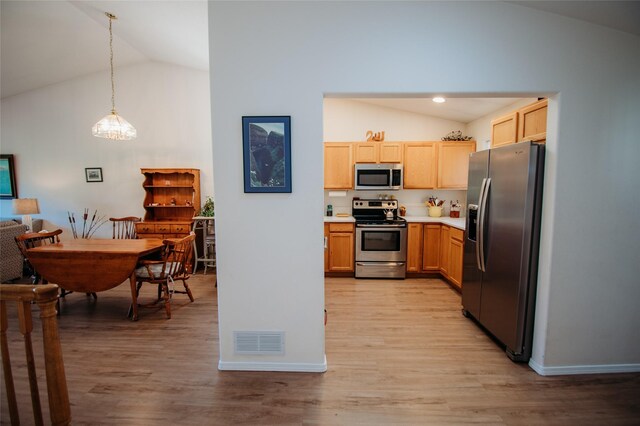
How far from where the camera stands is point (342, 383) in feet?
6.76

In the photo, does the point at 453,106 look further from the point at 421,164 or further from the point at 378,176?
the point at 378,176

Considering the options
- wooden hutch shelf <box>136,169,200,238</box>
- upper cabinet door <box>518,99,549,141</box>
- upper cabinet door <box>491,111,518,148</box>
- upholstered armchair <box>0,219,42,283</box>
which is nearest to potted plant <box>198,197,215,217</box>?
wooden hutch shelf <box>136,169,200,238</box>

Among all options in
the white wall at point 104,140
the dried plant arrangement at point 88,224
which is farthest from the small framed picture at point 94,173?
the dried plant arrangement at point 88,224

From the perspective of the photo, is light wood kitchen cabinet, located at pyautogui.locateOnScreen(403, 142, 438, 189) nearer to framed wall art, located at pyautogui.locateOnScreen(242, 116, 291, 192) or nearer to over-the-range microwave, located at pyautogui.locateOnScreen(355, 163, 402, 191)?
over-the-range microwave, located at pyautogui.locateOnScreen(355, 163, 402, 191)

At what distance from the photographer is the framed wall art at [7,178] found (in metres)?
5.28

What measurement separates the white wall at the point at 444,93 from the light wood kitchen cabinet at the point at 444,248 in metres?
1.91

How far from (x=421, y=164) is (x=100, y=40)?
5155 millimetres

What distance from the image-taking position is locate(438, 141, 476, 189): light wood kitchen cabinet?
4496 millimetres

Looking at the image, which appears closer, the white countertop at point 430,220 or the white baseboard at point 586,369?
the white baseboard at point 586,369

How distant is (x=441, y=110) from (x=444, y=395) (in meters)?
3.88

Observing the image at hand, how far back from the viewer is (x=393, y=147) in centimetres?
456

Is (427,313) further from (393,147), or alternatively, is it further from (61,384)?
(61,384)

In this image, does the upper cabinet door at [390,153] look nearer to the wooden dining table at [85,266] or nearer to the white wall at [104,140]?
the white wall at [104,140]

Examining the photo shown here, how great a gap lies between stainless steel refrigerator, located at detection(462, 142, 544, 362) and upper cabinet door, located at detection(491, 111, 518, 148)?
0.26m
